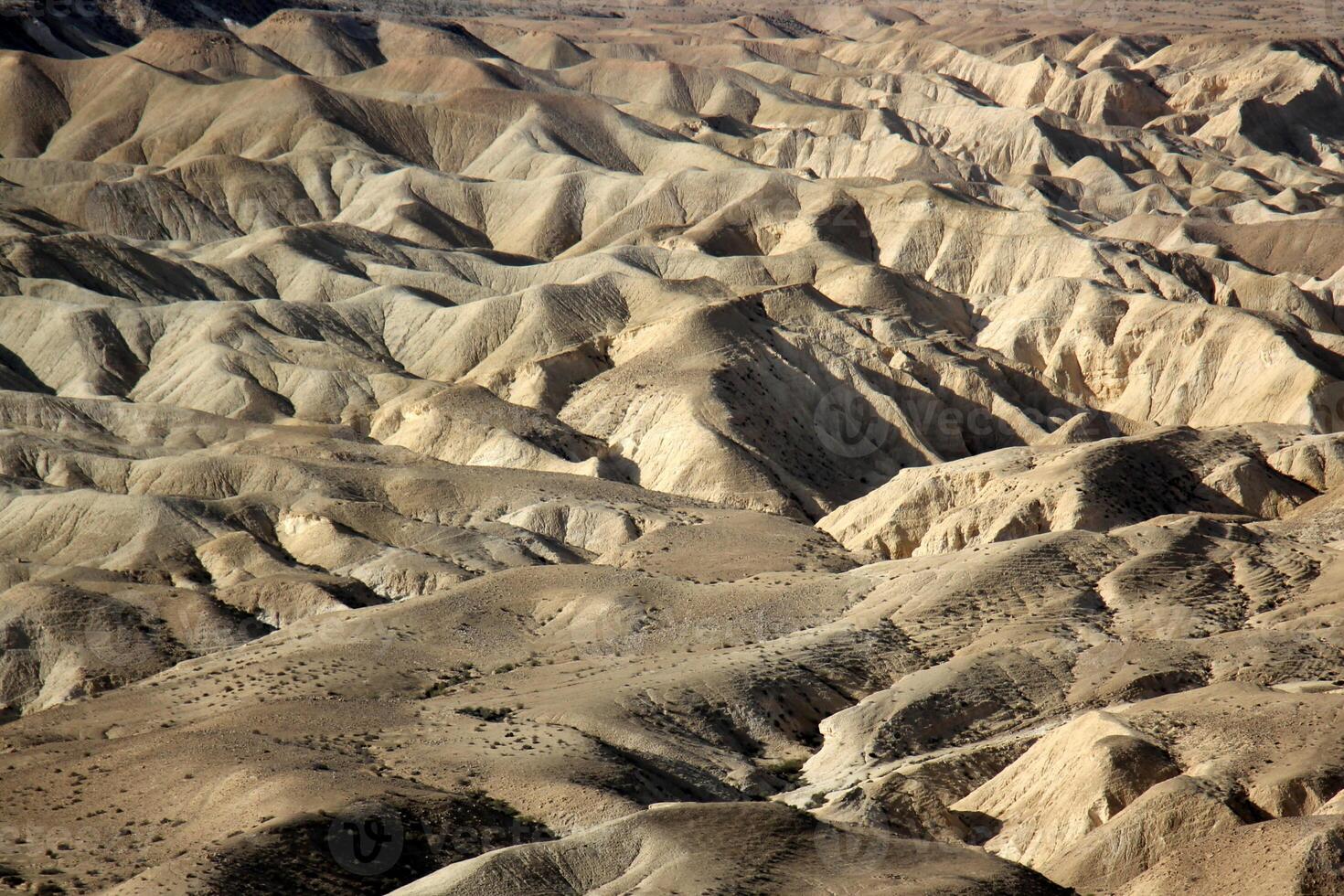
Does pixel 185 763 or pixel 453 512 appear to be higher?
pixel 185 763

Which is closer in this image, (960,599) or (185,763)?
(185,763)

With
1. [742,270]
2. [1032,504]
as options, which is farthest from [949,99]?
[1032,504]

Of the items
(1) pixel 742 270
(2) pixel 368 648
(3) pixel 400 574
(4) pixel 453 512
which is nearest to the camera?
(2) pixel 368 648

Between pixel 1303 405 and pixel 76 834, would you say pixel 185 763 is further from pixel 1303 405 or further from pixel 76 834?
pixel 1303 405

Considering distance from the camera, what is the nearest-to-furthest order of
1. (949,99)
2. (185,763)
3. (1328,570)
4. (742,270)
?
(185,763) → (1328,570) → (742,270) → (949,99)

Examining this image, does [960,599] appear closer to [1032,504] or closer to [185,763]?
[1032,504]

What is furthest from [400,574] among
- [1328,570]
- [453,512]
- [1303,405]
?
[1303,405]
